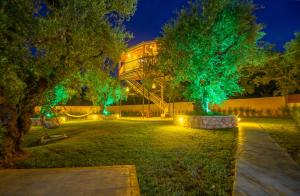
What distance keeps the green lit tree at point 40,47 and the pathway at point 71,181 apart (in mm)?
1864

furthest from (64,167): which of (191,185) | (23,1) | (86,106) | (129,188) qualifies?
(86,106)

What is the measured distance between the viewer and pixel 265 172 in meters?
5.67

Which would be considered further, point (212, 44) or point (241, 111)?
point (241, 111)

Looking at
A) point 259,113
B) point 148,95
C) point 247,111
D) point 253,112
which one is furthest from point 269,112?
point 148,95

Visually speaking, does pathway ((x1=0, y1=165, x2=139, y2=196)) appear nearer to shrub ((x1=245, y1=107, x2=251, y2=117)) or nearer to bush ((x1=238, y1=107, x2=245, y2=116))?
shrub ((x1=245, y1=107, x2=251, y2=117))

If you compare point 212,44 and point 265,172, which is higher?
point 212,44

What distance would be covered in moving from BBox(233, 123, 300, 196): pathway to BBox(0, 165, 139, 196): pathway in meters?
2.31

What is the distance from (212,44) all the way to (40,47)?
10.1 meters

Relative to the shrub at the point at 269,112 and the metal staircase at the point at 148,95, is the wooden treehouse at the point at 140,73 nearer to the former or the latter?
the metal staircase at the point at 148,95

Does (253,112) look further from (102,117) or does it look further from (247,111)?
(102,117)

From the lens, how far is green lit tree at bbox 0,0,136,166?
6294 mm

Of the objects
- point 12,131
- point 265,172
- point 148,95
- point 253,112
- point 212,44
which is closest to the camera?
point 265,172

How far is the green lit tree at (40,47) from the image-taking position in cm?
629

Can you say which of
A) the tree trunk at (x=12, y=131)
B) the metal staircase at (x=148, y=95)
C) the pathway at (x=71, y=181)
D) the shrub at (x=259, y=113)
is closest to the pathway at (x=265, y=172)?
the pathway at (x=71, y=181)
